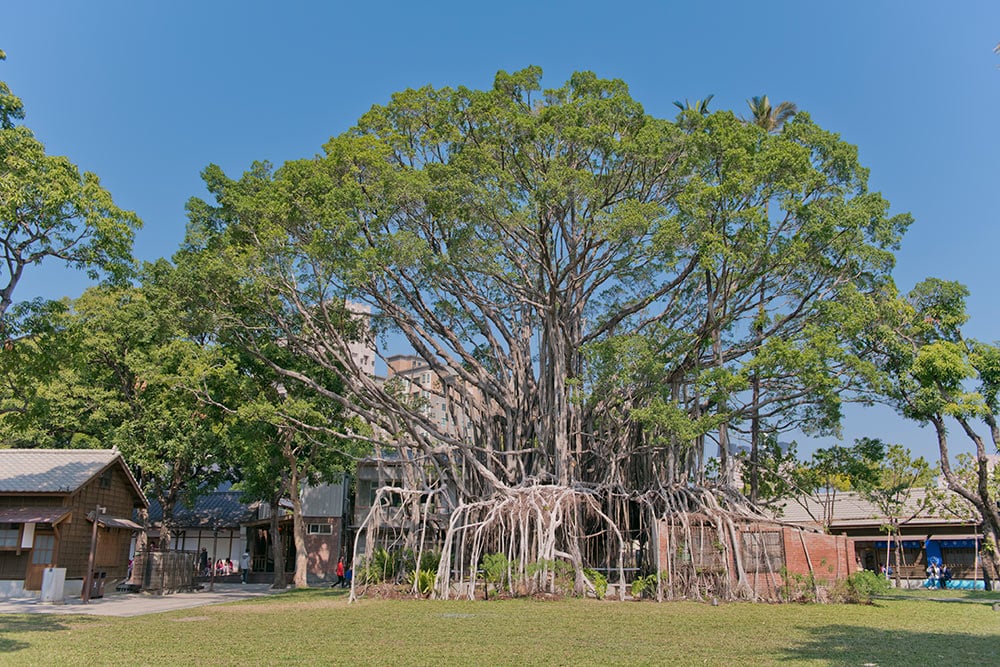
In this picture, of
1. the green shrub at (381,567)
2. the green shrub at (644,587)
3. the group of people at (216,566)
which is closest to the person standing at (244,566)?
the group of people at (216,566)

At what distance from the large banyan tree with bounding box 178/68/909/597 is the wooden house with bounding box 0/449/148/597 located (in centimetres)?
531

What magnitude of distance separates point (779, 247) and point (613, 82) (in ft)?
16.7

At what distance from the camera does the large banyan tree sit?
1583cm

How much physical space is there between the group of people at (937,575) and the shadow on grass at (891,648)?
18.5m

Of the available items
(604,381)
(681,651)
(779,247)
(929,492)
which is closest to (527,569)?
(604,381)

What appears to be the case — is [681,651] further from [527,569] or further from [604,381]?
[604,381]

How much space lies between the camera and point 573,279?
17.8m

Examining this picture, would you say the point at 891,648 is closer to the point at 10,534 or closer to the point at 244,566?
the point at 10,534

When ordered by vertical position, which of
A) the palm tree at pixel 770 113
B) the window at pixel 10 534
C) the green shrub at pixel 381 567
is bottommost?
the green shrub at pixel 381 567

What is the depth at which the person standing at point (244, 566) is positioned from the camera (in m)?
29.3

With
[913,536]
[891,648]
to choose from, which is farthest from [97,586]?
[913,536]

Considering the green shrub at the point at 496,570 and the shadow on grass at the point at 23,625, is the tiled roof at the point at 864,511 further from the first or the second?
the shadow on grass at the point at 23,625

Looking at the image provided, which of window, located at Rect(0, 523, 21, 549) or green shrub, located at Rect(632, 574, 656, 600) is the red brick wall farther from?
window, located at Rect(0, 523, 21, 549)

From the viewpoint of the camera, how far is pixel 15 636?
10.1m
